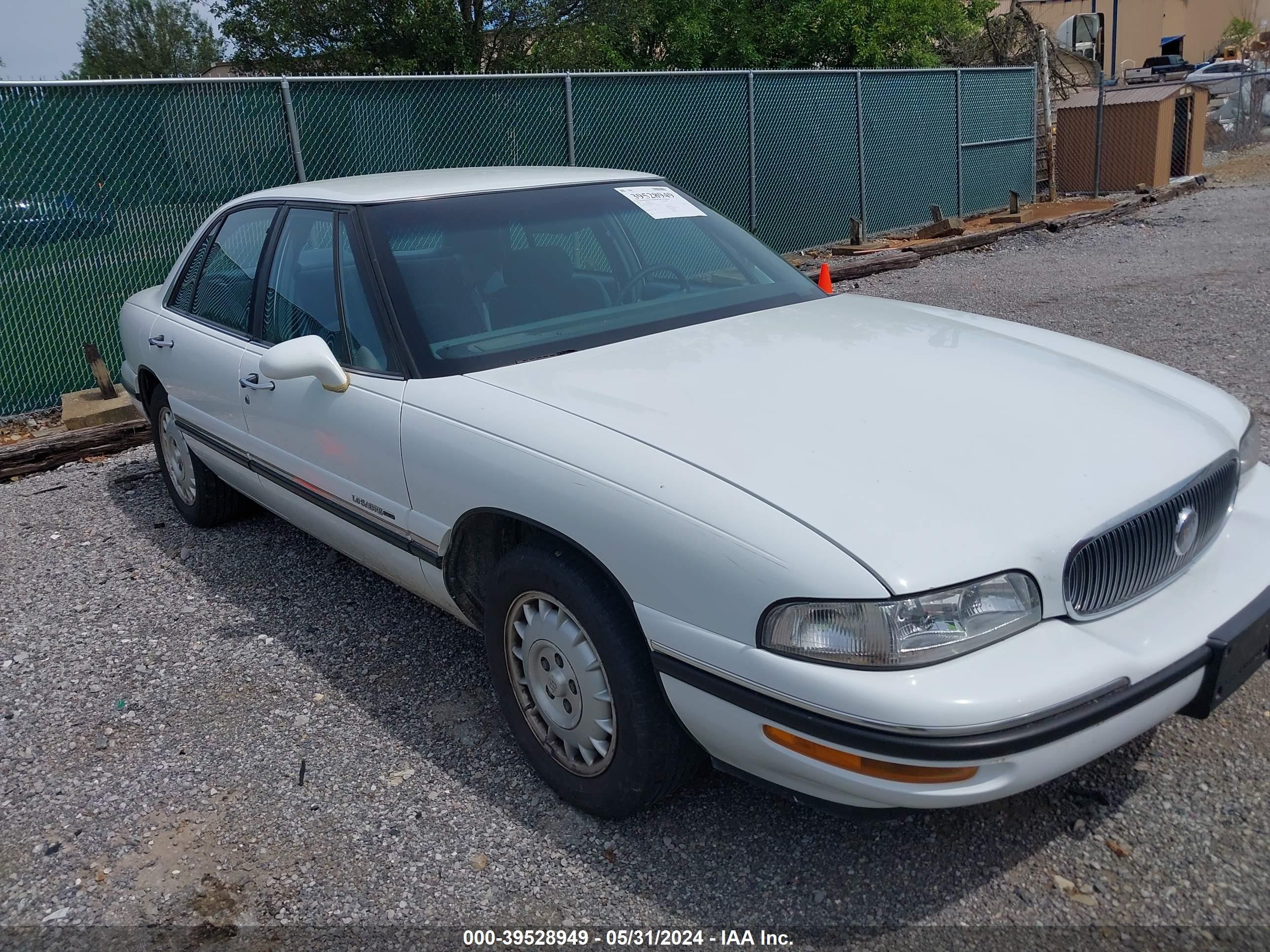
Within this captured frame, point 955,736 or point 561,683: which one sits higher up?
point 955,736

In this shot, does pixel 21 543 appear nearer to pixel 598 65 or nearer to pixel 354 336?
pixel 354 336

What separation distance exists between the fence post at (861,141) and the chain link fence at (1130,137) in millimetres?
5323

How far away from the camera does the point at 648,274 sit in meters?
3.79

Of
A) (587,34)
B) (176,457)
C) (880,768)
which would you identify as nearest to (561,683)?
(880,768)

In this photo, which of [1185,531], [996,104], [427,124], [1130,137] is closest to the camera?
[1185,531]

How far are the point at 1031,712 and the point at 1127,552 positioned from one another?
54 cm

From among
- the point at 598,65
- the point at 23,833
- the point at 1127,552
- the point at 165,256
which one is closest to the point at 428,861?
the point at 23,833

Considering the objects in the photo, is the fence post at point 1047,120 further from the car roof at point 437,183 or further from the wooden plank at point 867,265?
the car roof at point 437,183

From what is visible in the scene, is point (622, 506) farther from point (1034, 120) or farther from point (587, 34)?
point (587, 34)

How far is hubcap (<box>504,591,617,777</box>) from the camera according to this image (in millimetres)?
2660

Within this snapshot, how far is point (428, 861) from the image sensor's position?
272 cm

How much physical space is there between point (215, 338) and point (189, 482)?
1.02 meters

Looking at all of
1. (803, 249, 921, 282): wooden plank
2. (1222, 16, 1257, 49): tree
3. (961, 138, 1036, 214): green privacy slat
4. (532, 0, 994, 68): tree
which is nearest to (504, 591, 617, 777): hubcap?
(803, 249, 921, 282): wooden plank

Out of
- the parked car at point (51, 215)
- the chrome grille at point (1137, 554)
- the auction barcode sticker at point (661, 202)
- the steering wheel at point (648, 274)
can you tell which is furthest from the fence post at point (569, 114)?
the chrome grille at point (1137, 554)
